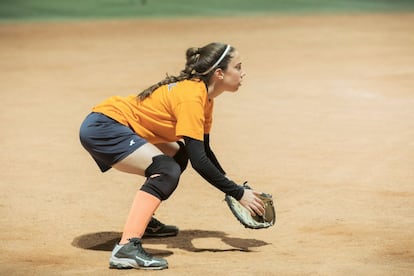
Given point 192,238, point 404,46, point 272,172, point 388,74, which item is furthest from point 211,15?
point 192,238

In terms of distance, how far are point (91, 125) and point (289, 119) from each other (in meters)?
4.49

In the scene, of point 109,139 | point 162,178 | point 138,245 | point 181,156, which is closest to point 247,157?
point 181,156

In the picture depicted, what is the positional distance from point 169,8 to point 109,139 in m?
14.7

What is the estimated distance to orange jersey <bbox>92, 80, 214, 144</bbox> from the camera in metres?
5.58

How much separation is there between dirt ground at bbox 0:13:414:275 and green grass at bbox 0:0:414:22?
308cm

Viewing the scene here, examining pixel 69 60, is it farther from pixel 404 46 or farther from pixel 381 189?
pixel 381 189

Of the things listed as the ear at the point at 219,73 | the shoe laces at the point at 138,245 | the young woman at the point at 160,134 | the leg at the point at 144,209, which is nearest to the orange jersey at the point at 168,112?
the young woman at the point at 160,134

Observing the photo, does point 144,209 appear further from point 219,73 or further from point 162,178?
point 219,73

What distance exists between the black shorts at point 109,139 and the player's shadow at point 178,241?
0.57m

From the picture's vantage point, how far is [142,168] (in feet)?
18.9

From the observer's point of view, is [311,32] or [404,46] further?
[311,32]

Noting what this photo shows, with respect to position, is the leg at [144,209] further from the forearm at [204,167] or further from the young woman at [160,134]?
the forearm at [204,167]

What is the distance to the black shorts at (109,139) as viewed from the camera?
5797 mm

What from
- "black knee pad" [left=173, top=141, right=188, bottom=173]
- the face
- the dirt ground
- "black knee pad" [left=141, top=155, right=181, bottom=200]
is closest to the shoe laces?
the dirt ground
